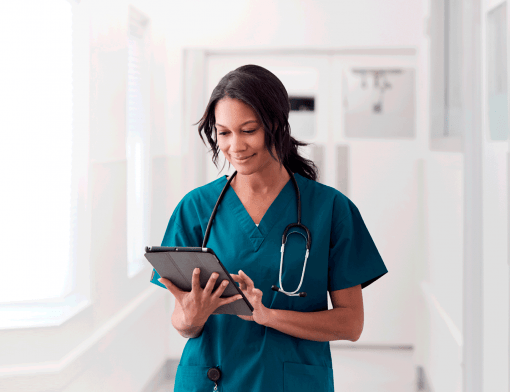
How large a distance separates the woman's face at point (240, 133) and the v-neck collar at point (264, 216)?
110 millimetres

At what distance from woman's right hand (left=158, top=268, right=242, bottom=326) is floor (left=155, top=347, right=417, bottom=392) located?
210cm

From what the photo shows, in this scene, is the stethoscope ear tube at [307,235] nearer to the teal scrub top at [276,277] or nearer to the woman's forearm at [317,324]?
the teal scrub top at [276,277]

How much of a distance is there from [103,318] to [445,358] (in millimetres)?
1494

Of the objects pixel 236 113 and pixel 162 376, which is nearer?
pixel 236 113

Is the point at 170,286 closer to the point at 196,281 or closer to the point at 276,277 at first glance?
the point at 196,281

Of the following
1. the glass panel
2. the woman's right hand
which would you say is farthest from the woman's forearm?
the glass panel

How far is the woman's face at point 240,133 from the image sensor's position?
1.00 metres

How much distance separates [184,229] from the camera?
1.15 meters

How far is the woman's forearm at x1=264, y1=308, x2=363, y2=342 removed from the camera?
3.23 feet

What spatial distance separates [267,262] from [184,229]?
0.70 ft

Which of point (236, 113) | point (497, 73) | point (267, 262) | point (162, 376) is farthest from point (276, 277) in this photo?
point (162, 376)

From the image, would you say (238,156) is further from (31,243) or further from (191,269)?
(31,243)

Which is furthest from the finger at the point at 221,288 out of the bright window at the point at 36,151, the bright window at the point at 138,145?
the bright window at the point at 138,145

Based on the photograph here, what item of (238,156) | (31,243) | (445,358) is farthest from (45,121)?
(445,358)
